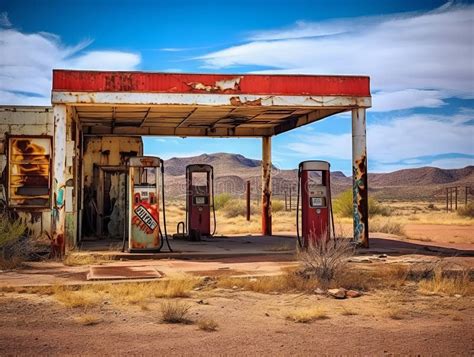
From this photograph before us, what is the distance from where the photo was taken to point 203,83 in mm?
14641

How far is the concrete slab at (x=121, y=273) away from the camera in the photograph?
35.6 feet

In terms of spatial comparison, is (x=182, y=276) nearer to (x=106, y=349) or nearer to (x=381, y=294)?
(x=381, y=294)

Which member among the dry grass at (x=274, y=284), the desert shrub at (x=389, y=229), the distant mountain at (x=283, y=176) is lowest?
the dry grass at (x=274, y=284)

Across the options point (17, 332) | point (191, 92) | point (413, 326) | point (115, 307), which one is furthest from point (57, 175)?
Answer: point (413, 326)

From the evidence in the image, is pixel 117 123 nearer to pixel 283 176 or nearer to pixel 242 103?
pixel 242 103

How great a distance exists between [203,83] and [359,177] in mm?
4415

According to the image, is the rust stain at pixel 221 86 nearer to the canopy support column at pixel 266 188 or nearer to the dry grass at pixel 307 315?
the dry grass at pixel 307 315

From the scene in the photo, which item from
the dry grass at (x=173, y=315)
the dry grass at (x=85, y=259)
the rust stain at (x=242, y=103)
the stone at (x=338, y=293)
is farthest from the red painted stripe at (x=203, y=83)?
the dry grass at (x=173, y=315)

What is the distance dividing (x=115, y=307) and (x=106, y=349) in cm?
219

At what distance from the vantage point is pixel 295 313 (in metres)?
7.98

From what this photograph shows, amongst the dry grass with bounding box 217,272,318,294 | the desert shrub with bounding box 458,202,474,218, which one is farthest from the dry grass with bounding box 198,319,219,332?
the desert shrub with bounding box 458,202,474,218

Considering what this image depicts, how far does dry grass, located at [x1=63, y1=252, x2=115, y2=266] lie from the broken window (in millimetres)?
3109

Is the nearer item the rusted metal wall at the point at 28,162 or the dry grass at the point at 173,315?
the dry grass at the point at 173,315

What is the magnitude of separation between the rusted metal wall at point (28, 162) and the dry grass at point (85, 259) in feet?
9.65
